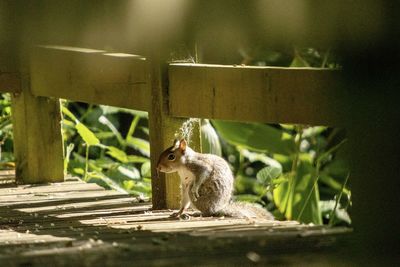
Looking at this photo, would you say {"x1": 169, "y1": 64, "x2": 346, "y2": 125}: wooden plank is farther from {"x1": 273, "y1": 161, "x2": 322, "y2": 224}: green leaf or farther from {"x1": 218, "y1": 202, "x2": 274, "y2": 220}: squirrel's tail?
{"x1": 273, "y1": 161, "x2": 322, "y2": 224}: green leaf

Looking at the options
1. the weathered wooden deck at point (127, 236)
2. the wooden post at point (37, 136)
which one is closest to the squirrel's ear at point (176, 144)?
the weathered wooden deck at point (127, 236)

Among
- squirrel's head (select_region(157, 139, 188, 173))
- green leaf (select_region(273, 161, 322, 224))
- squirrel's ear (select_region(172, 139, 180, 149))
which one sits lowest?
green leaf (select_region(273, 161, 322, 224))

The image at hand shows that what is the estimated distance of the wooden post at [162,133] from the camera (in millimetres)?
5188

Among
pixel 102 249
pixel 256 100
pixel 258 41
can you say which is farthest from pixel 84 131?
pixel 258 41

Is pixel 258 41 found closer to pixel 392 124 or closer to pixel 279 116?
pixel 392 124

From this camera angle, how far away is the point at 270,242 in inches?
122

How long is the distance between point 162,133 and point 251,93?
0.83 meters

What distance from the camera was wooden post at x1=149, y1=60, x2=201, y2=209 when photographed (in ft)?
17.0

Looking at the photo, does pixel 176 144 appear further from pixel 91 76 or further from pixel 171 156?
pixel 91 76

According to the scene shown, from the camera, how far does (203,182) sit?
17.2 ft

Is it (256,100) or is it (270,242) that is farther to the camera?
(256,100)

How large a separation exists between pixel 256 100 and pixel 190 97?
567 mm

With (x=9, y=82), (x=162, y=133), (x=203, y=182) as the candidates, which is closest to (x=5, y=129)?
(x=9, y=82)

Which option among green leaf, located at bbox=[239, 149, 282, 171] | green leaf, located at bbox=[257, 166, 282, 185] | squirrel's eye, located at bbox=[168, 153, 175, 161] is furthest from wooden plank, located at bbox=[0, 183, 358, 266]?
green leaf, located at bbox=[239, 149, 282, 171]
